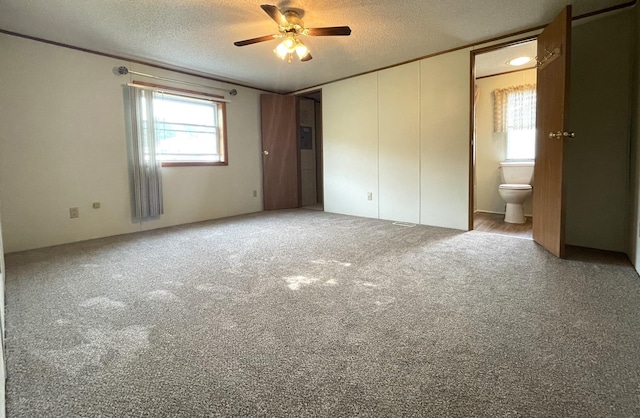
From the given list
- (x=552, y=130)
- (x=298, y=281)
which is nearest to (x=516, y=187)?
(x=552, y=130)

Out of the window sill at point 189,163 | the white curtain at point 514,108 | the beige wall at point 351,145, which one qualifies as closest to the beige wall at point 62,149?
the window sill at point 189,163

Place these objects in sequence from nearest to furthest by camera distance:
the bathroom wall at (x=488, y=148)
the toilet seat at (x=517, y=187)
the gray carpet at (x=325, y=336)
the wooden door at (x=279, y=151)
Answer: the gray carpet at (x=325, y=336)
the toilet seat at (x=517, y=187)
the bathroom wall at (x=488, y=148)
the wooden door at (x=279, y=151)

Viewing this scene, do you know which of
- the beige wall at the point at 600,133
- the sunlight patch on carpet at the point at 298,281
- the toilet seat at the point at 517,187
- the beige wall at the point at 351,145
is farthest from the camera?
the beige wall at the point at 351,145

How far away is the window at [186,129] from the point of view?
4332 millimetres

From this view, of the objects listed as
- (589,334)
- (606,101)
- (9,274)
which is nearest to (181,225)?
(9,274)

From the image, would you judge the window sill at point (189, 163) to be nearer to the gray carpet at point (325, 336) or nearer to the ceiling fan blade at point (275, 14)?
the gray carpet at point (325, 336)

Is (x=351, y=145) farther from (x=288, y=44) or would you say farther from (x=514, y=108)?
(x=514, y=108)

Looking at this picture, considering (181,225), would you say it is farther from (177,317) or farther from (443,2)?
(443,2)

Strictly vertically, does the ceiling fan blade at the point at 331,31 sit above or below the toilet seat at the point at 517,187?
above

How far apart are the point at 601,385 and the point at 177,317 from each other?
6.17 feet

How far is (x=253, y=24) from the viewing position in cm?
317

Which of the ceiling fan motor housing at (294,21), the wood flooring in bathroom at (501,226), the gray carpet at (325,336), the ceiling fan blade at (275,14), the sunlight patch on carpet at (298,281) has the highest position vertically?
the ceiling fan motor housing at (294,21)

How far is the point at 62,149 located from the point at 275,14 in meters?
2.79

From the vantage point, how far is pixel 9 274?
2.58 metres
